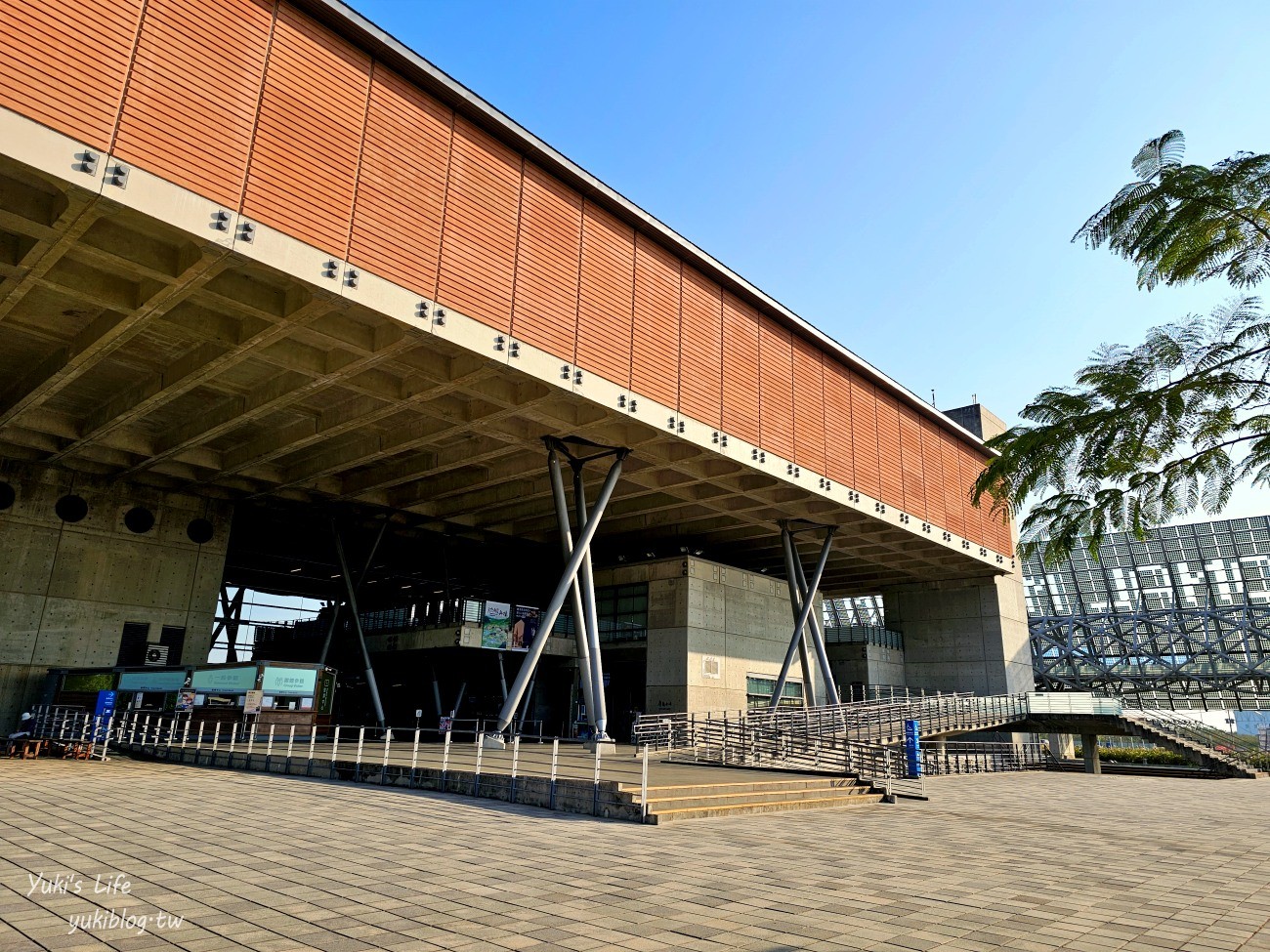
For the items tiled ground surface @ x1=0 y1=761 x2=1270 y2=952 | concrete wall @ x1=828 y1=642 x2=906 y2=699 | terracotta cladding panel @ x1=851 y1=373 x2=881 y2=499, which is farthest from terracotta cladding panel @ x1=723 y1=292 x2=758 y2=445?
concrete wall @ x1=828 y1=642 x2=906 y2=699

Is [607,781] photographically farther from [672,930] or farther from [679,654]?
[679,654]

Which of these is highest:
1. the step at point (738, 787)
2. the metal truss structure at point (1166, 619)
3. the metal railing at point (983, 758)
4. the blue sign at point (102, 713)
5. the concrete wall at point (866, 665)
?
the metal truss structure at point (1166, 619)

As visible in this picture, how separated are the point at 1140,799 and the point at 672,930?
20.1 m

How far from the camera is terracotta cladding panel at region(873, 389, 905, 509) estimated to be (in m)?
35.9

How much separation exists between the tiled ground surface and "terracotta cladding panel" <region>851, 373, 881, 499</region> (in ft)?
69.1

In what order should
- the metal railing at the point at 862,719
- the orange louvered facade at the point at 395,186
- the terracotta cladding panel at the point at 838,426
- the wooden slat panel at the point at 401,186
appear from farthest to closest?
the terracotta cladding panel at the point at 838,426 < the metal railing at the point at 862,719 < the wooden slat panel at the point at 401,186 < the orange louvered facade at the point at 395,186

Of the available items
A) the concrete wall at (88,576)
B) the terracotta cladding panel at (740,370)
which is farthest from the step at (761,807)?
the concrete wall at (88,576)

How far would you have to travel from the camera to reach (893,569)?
46906 millimetres

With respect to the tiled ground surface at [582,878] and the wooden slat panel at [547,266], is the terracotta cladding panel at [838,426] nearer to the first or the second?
the wooden slat panel at [547,266]

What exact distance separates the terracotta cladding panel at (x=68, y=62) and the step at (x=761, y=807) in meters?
15.1

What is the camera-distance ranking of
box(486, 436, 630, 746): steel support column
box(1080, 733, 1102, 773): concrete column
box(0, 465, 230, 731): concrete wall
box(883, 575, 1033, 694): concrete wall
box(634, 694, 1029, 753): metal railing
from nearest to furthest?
box(486, 436, 630, 746): steel support column → box(634, 694, 1029, 753): metal railing → box(0, 465, 230, 731): concrete wall → box(1080, 733, 1102, 773): concrete column → box(883, 575, 1033, 694): concrete wall

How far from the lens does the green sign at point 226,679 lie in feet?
76.8

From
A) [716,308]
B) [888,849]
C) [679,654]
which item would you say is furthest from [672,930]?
[679,654]

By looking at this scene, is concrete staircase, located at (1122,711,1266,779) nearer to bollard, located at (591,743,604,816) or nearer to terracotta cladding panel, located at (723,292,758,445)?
terracotta cladding panel, located at (723,292,758,445)
